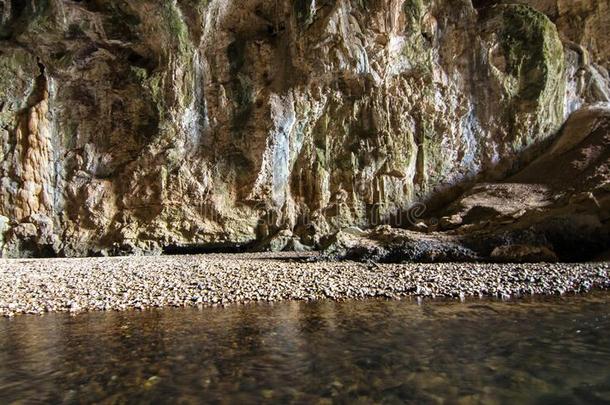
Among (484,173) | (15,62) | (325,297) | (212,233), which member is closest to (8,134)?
(15,62)

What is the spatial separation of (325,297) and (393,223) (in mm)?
15487

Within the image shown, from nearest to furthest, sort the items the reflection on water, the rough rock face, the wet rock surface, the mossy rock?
1. the reflection on water
2. the wet rock surface
3. the rough rock face
4. the mossy rock

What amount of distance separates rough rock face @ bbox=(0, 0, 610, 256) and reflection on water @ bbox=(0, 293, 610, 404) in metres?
13.9

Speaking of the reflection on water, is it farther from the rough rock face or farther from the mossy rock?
the mossy rock

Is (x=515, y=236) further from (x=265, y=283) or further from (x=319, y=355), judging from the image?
(x=319, y=355)

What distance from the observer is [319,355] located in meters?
5.62

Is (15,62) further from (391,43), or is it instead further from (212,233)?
(391,43)

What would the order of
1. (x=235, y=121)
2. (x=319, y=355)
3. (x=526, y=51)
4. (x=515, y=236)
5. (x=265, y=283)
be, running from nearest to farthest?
1. (x=319, y=355)
2. (x=265, y=283)
3. (x=515, y=236)
4. (x=235, y=121)
5. (x=526, y=51)

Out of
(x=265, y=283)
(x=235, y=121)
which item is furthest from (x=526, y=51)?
(x=265, y=283)

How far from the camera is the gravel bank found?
30.1ft

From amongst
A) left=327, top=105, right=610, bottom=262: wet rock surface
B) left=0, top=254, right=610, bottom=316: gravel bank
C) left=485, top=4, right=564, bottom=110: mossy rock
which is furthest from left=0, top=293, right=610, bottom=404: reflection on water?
left=485, top=4, right=564, bottom=110: mossy rock

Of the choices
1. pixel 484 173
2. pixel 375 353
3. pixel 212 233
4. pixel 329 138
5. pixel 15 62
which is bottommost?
pixel 375 353

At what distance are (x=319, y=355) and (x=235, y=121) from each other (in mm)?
18919

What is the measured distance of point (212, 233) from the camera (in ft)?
73.4
